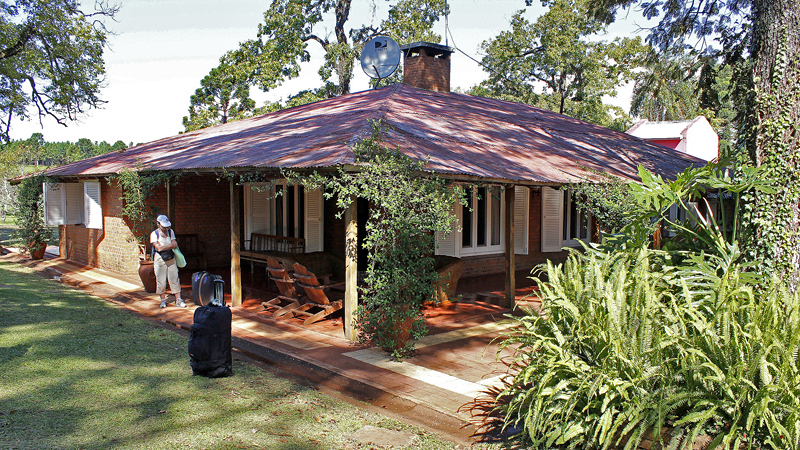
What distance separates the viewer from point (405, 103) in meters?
11.4

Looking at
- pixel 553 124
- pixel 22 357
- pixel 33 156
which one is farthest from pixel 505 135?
pixel 33 156

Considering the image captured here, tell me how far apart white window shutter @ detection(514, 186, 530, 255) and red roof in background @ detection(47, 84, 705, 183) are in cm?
153

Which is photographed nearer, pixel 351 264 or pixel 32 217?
pixel 351 264

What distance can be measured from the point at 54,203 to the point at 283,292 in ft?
28.2

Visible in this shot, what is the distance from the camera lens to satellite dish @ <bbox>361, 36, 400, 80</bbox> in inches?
508

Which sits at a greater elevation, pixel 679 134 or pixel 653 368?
pixel 679 134

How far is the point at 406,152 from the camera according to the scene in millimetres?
7766

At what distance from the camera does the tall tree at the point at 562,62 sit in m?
28.8

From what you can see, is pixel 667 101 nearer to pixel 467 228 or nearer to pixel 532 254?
pixel 532 254

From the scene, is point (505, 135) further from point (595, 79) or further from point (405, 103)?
point (595, 79)

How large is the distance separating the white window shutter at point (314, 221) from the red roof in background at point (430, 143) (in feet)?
5.55

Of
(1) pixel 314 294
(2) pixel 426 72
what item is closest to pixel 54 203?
(1) pixel 314 294

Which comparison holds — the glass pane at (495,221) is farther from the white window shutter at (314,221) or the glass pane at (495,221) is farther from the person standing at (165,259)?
the person standing at (165,259)

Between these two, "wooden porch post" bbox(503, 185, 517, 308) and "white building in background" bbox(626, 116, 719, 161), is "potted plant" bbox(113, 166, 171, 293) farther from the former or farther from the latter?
"white building in background" bbox(626, 116, 719, 161)
